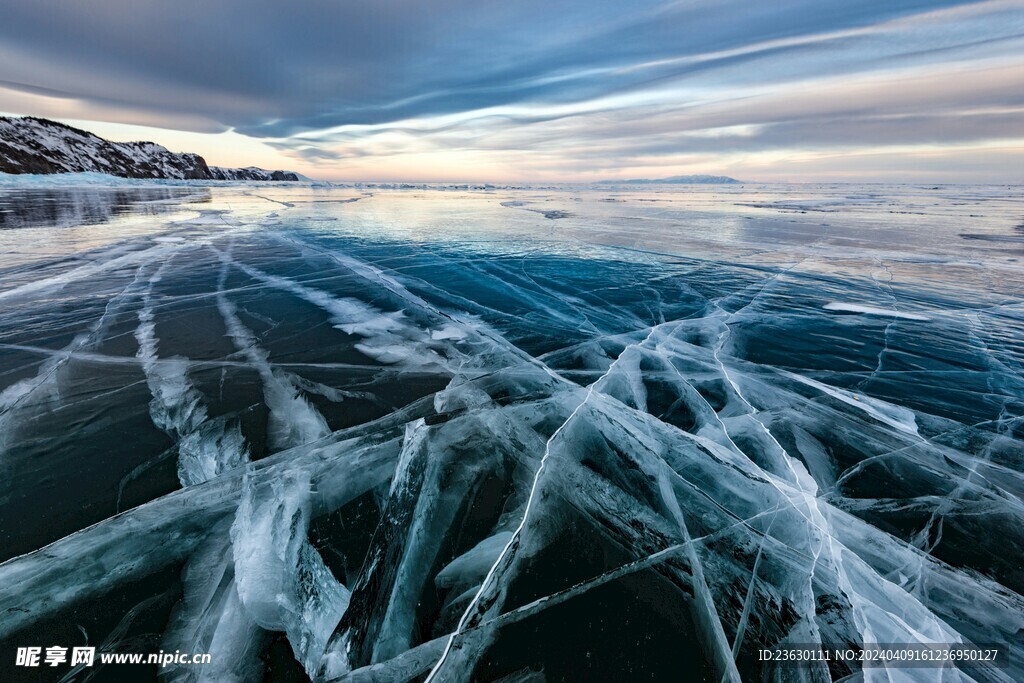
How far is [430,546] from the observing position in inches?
90.0

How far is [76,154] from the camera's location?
266 ft

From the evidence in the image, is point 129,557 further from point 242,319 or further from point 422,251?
point 422,251

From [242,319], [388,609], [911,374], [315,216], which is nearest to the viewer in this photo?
[388,609]

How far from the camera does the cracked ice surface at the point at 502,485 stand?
1854 millimetres

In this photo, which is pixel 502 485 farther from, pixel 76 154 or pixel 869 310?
pixel 76 154

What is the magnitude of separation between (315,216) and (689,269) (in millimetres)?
16501

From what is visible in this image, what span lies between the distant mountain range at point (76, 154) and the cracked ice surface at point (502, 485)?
9236 cm

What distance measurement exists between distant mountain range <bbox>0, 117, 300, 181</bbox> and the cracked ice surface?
303 ft

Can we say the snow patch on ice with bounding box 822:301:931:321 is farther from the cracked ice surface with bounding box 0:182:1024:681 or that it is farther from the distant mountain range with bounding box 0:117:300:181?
the distant mountain range with bounding box 0:117:300:181

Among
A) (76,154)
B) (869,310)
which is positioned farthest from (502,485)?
(76,154)

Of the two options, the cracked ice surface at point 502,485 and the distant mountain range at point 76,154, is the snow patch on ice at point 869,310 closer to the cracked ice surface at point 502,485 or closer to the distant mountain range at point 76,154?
the cracked ice surface at point 502,485

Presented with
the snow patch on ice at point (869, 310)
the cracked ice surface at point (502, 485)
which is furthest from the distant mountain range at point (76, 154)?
the snow patch on ice at point (869, 310)

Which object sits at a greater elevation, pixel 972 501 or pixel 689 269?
pixel 689 269

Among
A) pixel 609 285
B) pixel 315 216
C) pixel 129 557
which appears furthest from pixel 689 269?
pixel 315 216
